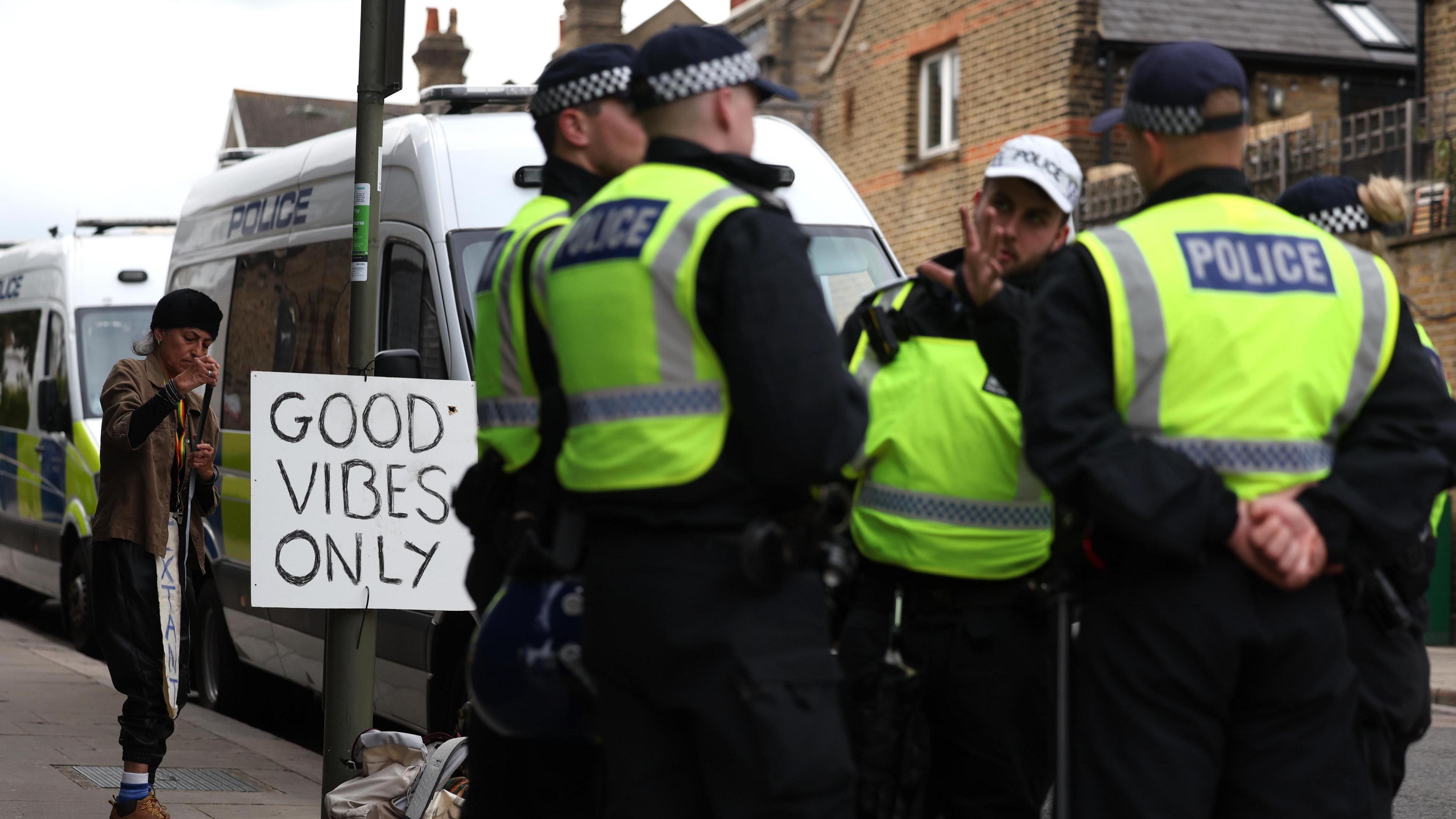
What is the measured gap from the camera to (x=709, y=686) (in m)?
2.98

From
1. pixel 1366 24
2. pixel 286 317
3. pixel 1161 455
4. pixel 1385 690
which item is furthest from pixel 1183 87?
pixel 1366 24

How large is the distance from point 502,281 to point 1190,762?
5.18ft

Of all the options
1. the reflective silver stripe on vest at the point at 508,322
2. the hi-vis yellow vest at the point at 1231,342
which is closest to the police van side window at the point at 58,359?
the reflective silver stripe on vest at the point at 508,322

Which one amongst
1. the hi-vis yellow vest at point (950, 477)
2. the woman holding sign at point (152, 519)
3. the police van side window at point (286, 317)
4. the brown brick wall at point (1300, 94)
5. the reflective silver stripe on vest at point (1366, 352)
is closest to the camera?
the reflective silver stripe on vest at point (1366, 352)

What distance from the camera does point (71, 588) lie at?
12.7 meters

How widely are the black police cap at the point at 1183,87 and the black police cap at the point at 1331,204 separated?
4.06 ft

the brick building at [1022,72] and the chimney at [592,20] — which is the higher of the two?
the chimney at [592,20]

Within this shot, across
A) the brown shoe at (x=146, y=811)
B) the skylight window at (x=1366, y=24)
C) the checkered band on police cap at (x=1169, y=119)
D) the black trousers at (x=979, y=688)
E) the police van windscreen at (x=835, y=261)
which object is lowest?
the brown shoe at (x=146, y=811)

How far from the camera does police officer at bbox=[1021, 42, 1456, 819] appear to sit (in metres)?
3.09

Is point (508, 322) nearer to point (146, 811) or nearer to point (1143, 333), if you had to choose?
point (1143, 333)

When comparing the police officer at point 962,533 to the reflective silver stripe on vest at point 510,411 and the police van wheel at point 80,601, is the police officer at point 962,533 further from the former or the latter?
the police van wheel at point 80,601

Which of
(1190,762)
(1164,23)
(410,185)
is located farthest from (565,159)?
(1164,23)

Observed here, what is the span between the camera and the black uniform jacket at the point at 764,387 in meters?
2.96

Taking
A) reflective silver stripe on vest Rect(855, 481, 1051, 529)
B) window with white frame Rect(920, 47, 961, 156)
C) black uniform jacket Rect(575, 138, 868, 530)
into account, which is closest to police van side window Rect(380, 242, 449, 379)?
reflective silver stripe on vest Rect(855, 481, 1051, 529)
